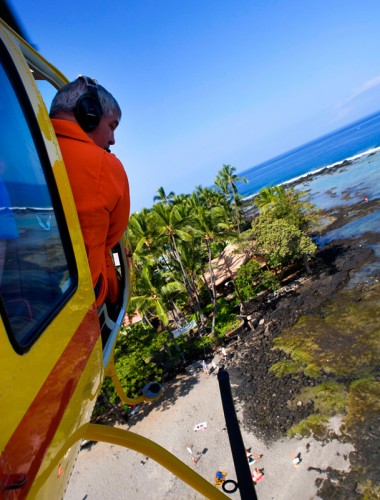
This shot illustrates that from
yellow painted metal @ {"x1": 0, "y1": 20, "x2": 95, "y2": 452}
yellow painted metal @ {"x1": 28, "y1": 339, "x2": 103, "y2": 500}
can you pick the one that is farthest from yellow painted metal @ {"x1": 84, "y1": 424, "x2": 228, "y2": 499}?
yellow painted metal @ {"x1": 0, "y1": 20, "x2": 95, "y2": 452}

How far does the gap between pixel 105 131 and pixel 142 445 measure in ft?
5.43

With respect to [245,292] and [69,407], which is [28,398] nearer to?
[69,407]

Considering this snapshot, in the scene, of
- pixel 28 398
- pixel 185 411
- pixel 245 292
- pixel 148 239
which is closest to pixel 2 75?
pixel 28 398

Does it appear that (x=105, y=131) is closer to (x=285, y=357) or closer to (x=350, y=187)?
(x=285, y=357)

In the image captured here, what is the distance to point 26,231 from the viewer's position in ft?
4.20

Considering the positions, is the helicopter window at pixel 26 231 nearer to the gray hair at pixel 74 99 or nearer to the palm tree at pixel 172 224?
the gray hair at pixel 74 99

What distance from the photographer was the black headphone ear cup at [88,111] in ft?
5.65

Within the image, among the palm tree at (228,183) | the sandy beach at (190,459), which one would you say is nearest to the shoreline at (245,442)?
the sandy beach at (190,459)

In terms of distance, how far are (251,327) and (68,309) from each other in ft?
70.1

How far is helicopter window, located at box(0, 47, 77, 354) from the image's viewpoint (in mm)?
1126

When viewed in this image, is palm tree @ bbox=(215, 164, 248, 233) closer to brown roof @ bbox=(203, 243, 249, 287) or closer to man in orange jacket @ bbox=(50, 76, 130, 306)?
brown roof @ bbox=(203, 243, 249, 287)

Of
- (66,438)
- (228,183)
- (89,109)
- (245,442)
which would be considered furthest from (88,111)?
(228,183)

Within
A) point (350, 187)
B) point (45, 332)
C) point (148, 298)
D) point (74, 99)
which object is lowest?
point (350, 187)

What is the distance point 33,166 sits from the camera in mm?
1392
